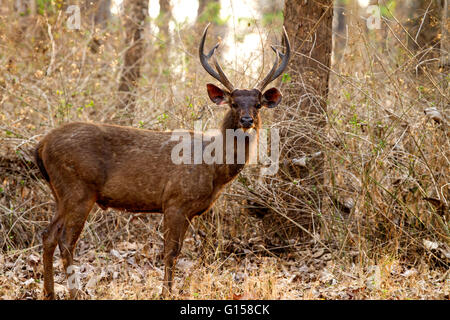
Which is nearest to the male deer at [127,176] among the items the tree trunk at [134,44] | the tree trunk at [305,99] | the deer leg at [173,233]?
the deer leg at [173,233]

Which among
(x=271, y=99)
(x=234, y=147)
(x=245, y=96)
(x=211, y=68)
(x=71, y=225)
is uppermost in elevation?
(x=211, y=68)

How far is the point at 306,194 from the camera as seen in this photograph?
8.41m

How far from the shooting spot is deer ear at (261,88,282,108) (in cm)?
730

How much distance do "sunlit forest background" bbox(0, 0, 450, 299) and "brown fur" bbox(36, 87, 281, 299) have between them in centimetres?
67

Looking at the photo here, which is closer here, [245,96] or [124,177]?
[124,177]

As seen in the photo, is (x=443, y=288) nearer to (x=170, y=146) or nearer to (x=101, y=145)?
(x=170, y=146)

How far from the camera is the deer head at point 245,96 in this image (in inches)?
271

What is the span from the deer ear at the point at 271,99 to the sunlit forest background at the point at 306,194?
570mm

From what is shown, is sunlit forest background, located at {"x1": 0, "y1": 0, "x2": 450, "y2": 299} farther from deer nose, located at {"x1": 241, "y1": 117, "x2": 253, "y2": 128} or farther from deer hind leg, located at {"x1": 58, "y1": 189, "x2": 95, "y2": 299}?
deer nose, located at {"x1": 241, "y1": 117, "x2": 253, "y2": 128}

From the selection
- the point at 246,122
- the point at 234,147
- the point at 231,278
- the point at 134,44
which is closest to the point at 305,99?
the point at 234,147

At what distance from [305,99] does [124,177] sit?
111 inches

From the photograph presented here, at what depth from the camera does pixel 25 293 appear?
6.71 m

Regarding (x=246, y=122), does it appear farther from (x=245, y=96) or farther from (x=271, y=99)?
(x=271, y=99)

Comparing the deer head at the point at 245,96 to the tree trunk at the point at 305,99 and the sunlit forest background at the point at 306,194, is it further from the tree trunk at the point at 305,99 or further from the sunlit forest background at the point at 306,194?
the tree trunk at the point at 305,99
